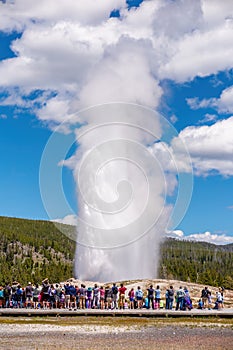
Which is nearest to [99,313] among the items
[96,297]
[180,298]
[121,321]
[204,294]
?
[121,321]

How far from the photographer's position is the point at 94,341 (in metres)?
21.1

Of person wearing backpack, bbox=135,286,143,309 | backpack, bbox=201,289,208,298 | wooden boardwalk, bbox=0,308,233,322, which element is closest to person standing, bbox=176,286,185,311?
person wearing backpack, bbox=135,286,143,309

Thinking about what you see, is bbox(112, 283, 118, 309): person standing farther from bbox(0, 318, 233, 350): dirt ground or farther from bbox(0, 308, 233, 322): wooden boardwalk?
bbox(0, 318, 233, 350): dirt ground

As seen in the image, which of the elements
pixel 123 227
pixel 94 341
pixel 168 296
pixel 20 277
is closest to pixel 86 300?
pixel 168 296

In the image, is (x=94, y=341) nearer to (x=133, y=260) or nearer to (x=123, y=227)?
(x=133, y=260)

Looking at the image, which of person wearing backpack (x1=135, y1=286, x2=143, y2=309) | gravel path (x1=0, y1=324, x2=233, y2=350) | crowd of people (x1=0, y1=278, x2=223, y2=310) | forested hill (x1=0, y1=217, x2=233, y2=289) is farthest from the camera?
forested hill (x1=0, y1=217, x2=233, y2=289)

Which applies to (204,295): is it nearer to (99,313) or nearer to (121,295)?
(121,295)

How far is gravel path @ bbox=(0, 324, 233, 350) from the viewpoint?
1989 centimetres

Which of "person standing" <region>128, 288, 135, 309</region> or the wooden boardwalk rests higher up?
"person standing" <region>128, 288, 135, 309</region>

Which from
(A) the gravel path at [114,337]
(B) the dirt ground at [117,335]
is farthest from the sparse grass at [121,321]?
(A) the gravel path at [114,337]

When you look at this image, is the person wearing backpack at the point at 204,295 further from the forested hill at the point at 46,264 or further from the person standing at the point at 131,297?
the forested hill at the point at 46,264

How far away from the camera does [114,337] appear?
883 inches

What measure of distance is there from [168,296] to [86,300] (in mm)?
4429

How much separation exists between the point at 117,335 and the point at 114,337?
64 centimetres
